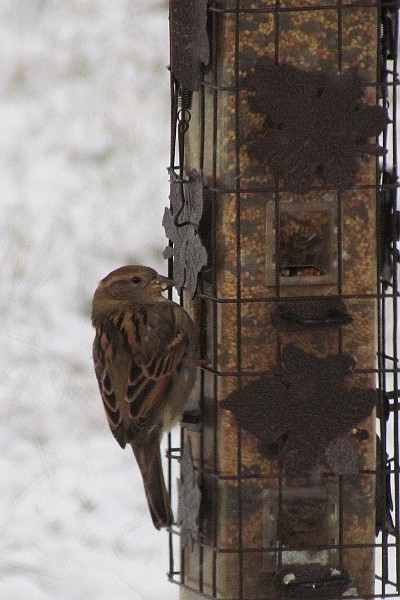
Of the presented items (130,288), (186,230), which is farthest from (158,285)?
(186,230)

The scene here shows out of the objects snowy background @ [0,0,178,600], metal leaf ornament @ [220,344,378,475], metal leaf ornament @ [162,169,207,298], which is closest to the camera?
metal leaf ornament @ [220,344,378,475]

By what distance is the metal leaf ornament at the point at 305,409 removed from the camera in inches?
208

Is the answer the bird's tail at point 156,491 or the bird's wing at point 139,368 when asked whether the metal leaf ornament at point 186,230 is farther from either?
the bird's tail at point 156,491

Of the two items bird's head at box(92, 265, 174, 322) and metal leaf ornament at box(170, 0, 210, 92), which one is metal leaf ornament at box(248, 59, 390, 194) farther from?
bird's head at box(92, 265, 174, 322)

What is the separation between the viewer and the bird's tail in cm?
550

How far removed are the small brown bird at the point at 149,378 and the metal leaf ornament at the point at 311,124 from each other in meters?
0.72

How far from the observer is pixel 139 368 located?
559cm

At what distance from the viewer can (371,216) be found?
17.7 feet

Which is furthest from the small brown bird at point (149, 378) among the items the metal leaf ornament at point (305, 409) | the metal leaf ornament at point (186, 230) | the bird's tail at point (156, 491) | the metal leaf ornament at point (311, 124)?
the metal leaf ornament at point (311, 124)

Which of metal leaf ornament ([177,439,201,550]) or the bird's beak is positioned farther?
the bird's beak

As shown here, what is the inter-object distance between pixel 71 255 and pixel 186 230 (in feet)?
15.3

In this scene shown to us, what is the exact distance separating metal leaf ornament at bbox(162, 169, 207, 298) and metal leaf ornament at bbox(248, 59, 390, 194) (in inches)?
11.8

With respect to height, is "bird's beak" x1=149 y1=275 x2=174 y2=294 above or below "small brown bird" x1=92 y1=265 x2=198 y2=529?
above

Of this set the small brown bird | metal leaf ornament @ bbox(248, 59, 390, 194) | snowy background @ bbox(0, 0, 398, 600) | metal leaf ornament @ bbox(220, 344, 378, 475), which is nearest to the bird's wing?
the small brown bird
